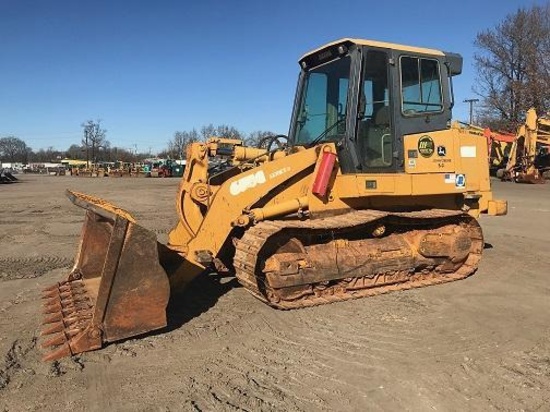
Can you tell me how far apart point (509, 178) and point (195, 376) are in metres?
28.0

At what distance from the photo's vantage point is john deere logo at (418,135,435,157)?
6809 millimetres

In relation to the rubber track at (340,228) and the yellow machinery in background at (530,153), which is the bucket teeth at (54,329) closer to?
the rubber track at (340,228)

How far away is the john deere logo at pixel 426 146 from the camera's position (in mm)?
6809

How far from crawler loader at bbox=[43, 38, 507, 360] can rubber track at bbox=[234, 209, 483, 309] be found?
2cm

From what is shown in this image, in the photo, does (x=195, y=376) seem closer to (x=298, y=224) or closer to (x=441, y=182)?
(x=298, y=224)

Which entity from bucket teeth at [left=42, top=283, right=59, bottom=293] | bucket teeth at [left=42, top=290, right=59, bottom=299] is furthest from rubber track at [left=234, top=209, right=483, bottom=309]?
bucket teeth at [left=42, top=283, right=59, bottom=293]

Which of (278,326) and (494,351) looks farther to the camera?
(278,326)

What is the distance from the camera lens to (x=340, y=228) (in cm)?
620

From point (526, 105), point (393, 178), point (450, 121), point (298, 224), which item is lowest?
point (298, 224)

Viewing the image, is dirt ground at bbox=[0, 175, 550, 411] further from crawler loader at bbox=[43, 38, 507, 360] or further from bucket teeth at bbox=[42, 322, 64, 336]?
crawler loader at bbox=[43, 38, 507, 360]

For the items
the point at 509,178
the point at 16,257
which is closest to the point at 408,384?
the point at 16,257

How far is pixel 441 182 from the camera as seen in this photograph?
702cm

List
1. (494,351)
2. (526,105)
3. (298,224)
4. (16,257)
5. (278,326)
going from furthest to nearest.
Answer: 1. (526,105)
2. (16,257)
3. (298,224)
4. (278,326)
5. (494,351)

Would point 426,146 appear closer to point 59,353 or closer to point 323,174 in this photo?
point 323,174
